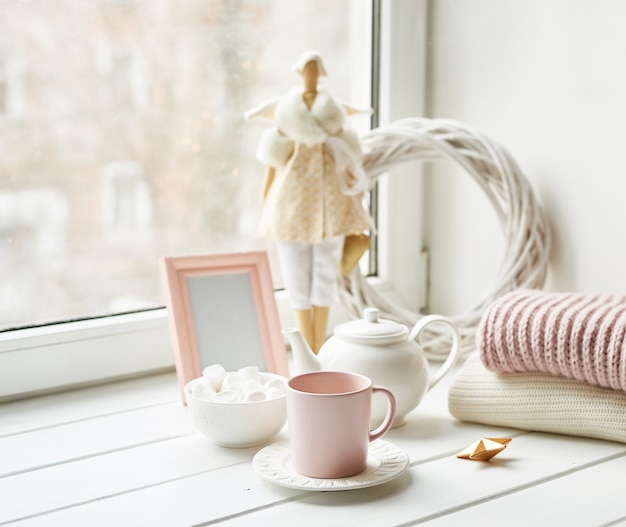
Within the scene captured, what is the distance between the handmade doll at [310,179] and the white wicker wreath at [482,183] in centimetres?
9

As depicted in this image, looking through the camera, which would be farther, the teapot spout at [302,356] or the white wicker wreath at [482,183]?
the white wicker wreath at [482,183]

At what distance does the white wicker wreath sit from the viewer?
3.64 ft

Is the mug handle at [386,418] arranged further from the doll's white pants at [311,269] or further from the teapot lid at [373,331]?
the doll's white pants at [311,269]

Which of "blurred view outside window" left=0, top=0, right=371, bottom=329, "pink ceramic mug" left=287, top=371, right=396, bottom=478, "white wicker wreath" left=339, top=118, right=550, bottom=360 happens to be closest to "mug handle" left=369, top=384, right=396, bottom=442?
"pink ceramic mug" left=287, top=371, right=396, bottom=478

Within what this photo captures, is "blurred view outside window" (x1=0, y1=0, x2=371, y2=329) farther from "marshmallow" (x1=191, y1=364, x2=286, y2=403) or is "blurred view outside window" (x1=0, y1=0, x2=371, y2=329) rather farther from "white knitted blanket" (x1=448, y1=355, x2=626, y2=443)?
"white knitted blanket" (x1=448, y1=355, x2=626, y2=443)

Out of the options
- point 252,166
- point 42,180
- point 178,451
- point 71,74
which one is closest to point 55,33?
point 71,74

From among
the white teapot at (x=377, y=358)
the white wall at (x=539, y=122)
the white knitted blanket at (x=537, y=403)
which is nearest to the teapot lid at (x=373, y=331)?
the white teapot at (x=377, y=358)

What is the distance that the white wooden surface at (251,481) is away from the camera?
2.24 ft

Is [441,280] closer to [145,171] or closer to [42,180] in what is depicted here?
[145,171]

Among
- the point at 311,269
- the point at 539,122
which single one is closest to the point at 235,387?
the point at 311,269

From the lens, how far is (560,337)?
2.67 ft

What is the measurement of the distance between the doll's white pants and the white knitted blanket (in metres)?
0.24

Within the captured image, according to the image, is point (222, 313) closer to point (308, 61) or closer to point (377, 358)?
point (377, 358)

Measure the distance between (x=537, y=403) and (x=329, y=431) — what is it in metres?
0.27
